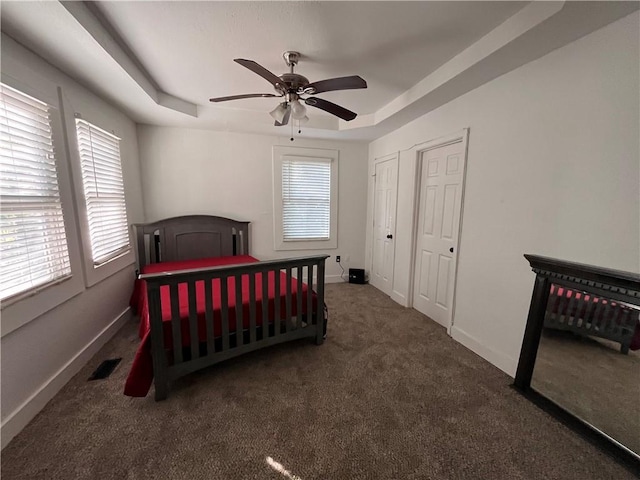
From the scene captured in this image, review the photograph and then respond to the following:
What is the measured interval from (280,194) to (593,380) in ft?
12.1

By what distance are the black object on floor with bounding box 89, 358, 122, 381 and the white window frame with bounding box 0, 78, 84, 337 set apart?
625 mm

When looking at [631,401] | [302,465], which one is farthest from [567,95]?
[302,465]

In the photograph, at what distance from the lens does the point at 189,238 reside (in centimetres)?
341

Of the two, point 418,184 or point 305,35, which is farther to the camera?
point 418,184

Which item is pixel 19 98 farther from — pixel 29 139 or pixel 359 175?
pixel 359 175

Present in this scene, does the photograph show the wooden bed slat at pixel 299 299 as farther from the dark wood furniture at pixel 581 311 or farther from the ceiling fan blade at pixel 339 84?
the dark wood furniture at pixel 581 311

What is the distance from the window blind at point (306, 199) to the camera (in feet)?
12.9

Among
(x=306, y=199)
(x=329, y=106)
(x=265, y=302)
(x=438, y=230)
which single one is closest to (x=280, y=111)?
(x=329, y=106)

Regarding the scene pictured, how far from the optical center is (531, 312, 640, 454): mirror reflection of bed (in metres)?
1.38

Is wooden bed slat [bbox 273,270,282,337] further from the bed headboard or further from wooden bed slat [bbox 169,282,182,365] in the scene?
→ the bed headboard

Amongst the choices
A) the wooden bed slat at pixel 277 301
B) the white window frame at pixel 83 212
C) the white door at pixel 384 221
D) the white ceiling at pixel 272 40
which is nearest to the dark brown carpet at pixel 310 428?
the wooden bed slat at pixel 277 301

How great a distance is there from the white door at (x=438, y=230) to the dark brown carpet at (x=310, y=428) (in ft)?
2.63

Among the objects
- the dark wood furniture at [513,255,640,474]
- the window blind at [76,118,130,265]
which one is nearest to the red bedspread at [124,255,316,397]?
the window blind at [76,118,130,265]

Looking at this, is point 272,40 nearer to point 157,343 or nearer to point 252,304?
point 252,304
